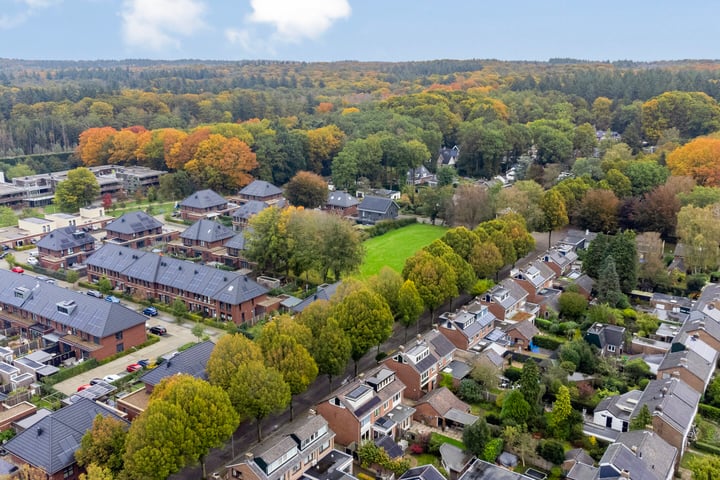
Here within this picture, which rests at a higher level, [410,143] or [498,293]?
[410,143]

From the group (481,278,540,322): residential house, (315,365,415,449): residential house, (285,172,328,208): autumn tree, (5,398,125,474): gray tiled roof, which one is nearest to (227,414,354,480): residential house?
(315,365,415,449): residential house

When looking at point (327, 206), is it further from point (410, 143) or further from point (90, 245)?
point (90, 245)

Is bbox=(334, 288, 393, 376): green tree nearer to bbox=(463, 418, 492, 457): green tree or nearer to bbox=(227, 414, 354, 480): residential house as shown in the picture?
bbox=(227, 414, 354, 480): residential house

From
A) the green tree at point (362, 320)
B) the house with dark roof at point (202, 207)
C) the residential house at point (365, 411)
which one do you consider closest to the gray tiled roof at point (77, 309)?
the green tree at point (362, 320)

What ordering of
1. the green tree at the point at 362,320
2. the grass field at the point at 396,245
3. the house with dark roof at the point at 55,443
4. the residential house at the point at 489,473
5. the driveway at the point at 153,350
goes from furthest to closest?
the grass field at the point at 396,245, the driveway at the point at 153,350, the green tree at the point at 362,320, the residential house at the point at 489,473, the house with dark roof at the point at 55,443

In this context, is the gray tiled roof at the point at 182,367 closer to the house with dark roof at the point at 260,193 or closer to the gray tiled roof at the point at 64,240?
the gray tiled roof at the point at 64,240

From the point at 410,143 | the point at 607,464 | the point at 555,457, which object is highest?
the point at 410,143

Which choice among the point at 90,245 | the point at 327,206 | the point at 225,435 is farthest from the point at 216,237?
the point at 225,435
